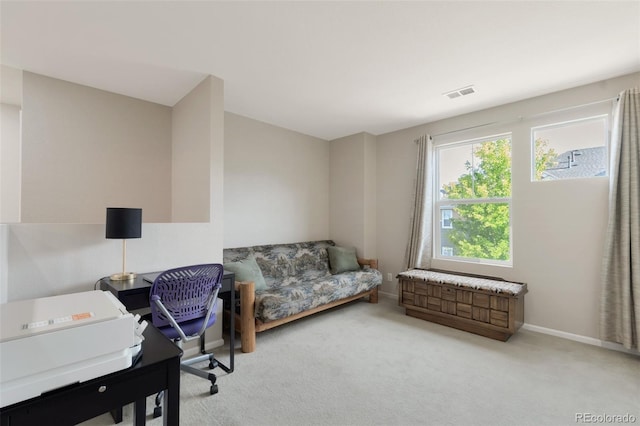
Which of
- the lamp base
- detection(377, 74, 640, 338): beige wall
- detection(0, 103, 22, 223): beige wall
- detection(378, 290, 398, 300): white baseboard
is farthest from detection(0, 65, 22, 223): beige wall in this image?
detection(377, 74, 640, 338): beige wall

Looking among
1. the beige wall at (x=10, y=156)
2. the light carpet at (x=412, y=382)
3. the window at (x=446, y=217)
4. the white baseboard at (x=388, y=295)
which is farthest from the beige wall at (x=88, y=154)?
the window at (x=446, y=217)

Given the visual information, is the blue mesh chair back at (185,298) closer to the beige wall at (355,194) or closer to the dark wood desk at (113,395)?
the dark wood desk at (113,395)

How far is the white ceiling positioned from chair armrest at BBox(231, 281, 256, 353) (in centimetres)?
202

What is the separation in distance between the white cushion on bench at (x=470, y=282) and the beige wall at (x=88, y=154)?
3110 mm

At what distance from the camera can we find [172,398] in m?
1.00

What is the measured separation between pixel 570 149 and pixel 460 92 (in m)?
1.28

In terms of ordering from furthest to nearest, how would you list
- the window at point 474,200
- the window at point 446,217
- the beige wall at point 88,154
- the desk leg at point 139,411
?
the window at point 446,217, the window at point 474,200, the beige wall at point 88,154, the desk leg at point 139,411

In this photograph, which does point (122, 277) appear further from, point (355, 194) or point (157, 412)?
point (355, 194)

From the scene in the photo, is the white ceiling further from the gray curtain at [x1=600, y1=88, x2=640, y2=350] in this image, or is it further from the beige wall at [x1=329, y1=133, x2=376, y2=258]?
the beige wall at [x1=329, y1=133, x2=376, y2=258]

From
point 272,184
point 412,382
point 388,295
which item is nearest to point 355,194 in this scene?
point 272,184

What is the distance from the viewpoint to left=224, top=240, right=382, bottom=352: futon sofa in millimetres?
2742

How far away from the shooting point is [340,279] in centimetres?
363

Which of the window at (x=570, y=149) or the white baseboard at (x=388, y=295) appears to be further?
the white baseboard at (x=388, y=295)

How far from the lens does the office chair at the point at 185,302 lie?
6.31ft
